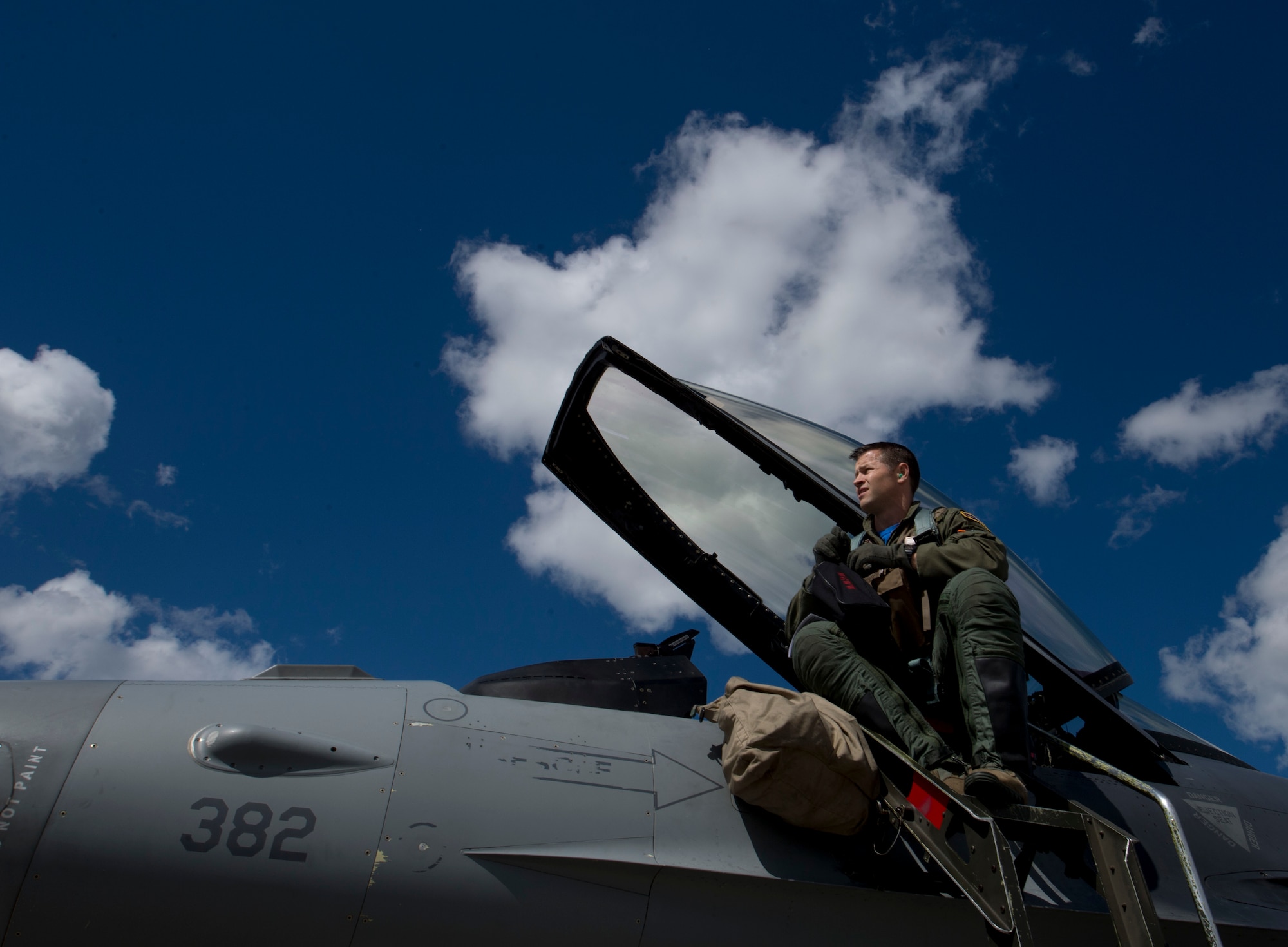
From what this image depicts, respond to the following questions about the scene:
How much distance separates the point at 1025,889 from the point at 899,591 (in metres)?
1.13

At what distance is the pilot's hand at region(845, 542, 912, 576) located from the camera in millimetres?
3346

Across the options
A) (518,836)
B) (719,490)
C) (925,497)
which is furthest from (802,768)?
(719,490)

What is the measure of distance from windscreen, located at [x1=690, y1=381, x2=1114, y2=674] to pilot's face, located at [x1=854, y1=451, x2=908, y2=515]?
0.52 ft

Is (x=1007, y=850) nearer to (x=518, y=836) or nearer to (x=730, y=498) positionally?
(x=518, y=836)

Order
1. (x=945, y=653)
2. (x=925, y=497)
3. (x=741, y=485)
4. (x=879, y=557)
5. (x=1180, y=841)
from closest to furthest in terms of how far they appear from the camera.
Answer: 1. (x=1180, y=841)
2. (x=945, y=653)
3. (x=879, y=557)
4. (x=925, y=497)
5. (x=741, y=485)

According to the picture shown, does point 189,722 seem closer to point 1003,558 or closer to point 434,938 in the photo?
point 434,938

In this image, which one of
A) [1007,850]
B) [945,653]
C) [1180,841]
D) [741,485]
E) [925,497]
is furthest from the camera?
[741,485]

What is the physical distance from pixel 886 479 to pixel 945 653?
0.95 metres

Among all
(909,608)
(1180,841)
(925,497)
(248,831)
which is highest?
(925,497)

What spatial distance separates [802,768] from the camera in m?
2.64

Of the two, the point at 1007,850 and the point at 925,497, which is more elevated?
Answer: the point at 925,497

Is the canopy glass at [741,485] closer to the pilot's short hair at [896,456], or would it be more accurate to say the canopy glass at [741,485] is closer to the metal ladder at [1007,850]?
the pilot's short hair at [896,456]

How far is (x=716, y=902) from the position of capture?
257 centimetres

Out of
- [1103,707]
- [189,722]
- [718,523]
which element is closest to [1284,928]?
[1103,707]
